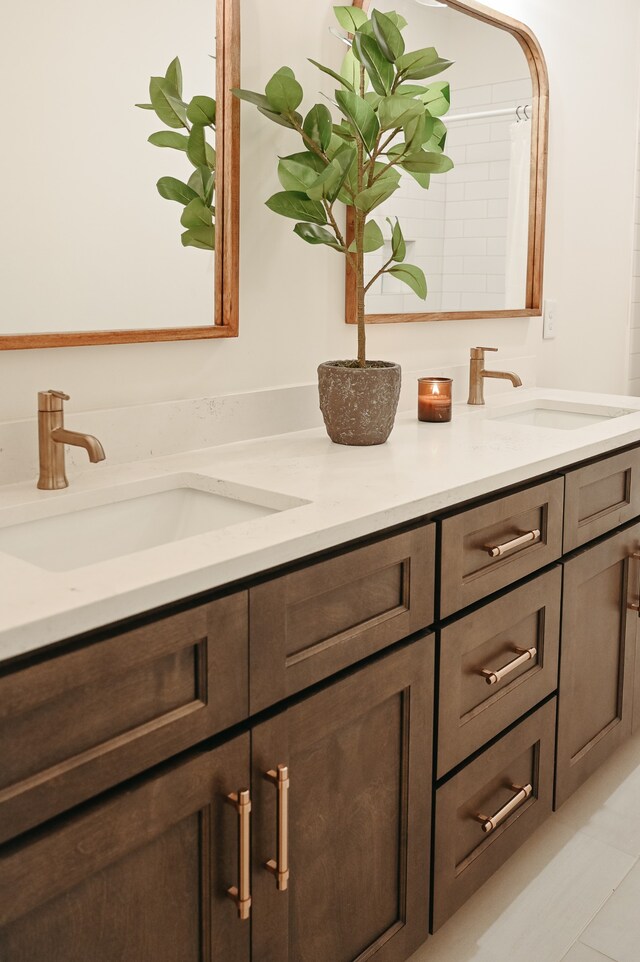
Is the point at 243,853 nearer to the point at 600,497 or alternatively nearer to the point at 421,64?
the point at 600,497

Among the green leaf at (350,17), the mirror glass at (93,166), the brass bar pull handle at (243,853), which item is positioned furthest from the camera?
the green leaf at (350,17)

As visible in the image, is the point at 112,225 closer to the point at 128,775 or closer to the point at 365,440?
the point at 365,440

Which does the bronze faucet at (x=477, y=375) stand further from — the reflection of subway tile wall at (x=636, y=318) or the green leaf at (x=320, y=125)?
the reflection of subway tile wall at (x=636, y=318)

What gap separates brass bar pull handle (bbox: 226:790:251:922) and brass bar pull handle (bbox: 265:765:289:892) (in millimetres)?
41

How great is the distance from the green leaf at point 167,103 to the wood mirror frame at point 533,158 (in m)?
0.80

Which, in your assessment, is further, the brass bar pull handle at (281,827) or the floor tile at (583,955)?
the floor tile at (583,955)

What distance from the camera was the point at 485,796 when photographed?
5.65 ft

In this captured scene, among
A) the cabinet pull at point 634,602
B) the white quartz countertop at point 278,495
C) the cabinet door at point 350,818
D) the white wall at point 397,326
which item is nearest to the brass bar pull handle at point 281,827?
the cabinet door at point 350,818

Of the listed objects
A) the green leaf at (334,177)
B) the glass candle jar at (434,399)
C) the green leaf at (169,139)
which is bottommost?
the glass candle jar at (434,399)

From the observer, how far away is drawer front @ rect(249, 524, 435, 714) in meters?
1.18

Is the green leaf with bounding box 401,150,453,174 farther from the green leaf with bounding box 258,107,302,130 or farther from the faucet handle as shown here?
the faucet handle

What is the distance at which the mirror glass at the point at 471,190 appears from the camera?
2.22 m

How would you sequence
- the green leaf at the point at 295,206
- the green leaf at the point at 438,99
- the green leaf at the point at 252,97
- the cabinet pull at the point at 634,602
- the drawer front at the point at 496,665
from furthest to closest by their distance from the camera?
the cabinet pull at the point at 634,602
the green leaf at the point at 438,99
the green leaf at the point at 295,206
the green leaf at the point at 252,97
the drawer front at the point at 496,665

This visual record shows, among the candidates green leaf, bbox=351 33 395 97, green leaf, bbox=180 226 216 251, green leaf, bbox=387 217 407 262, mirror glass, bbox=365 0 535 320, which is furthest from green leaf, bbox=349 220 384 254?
green leaf, bbox=180 226 216 251
